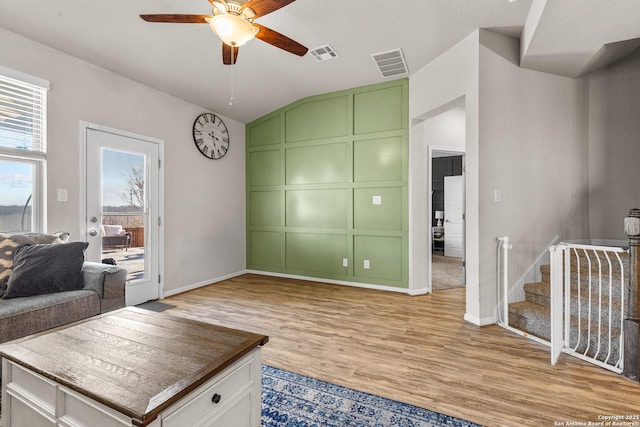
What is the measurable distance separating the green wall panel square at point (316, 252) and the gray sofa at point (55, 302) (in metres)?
2.74

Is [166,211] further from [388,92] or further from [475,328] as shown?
[475,328]

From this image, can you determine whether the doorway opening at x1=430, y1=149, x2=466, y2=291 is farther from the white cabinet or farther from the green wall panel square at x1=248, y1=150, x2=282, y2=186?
the white cabinet

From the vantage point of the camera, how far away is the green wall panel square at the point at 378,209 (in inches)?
166

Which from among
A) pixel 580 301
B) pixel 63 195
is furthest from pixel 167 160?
pixel 580 301

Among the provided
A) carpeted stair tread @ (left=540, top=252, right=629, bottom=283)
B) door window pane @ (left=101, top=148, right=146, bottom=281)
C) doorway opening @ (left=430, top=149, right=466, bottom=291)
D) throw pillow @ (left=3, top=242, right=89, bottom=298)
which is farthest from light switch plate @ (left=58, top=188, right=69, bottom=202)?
doorway opening @ (left=430, top=149, right=466, bottom=291)

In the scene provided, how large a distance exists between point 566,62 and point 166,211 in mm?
4902

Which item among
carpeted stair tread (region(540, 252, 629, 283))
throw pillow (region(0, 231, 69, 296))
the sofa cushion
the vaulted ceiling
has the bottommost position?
the sofa cushion

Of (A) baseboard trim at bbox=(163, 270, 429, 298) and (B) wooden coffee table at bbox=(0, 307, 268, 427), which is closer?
(B) wooden coffee table at bbox=(0, 307, 268, 427)

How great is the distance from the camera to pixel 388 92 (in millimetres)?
4219

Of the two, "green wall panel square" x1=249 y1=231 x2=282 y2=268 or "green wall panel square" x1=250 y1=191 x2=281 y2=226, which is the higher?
"green wall panel square" x1=250 y1=191 x2=281 y2=226

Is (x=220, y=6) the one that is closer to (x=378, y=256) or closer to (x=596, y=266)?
(x=378, y=256)

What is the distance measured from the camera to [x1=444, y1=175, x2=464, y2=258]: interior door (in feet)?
23.5

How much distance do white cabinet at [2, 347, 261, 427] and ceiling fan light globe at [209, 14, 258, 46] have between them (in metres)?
1.87

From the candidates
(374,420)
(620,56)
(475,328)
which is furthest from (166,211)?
(620,56)
